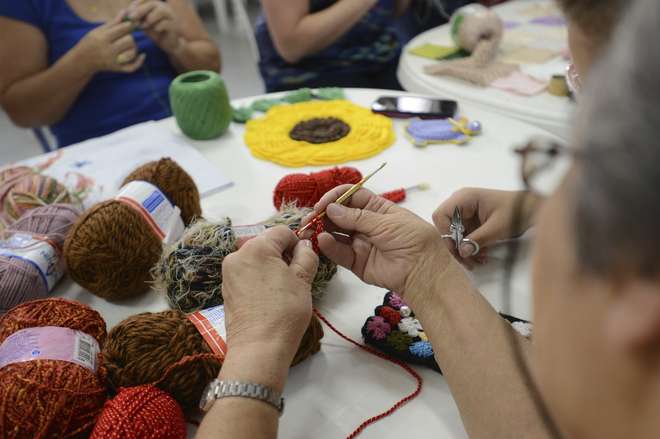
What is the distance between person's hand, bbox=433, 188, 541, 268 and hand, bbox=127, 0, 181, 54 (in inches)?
37.0

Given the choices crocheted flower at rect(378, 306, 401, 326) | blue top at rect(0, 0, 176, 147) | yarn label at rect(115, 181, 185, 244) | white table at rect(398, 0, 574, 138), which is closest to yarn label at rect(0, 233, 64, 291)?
yarn label at rect(115, 181, 185, 244)

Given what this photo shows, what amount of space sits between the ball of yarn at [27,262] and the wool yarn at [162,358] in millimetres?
202

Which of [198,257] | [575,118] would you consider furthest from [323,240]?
[575,118]

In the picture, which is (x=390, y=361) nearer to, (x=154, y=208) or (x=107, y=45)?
(x=154, y=208)

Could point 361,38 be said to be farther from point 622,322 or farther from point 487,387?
point 622,322

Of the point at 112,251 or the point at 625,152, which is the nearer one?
the point at 625,152

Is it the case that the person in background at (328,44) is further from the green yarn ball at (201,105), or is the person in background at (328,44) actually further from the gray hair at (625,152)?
the gray hair at (625,152)

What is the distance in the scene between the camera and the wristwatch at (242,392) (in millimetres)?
509

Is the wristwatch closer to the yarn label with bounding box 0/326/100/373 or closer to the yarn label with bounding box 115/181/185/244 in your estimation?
the yarn label with bounding box 0/326/100/373

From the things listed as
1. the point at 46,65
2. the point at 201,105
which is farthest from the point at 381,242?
the point at 46,65

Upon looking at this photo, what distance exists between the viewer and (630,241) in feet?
0.79

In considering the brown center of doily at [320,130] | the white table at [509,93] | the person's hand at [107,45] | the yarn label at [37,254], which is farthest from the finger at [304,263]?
the person's hand at [107,45]

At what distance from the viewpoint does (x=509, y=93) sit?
1.26 metres

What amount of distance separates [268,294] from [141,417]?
177 millimetres
